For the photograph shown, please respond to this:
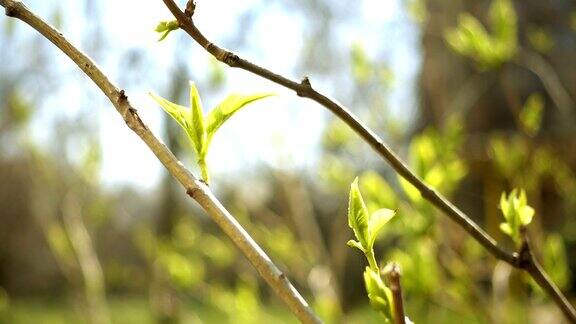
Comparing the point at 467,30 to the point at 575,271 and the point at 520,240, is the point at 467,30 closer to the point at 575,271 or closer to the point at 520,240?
the point at 520,240

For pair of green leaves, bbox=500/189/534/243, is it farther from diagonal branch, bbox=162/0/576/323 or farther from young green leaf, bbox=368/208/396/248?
young green leaf, bbox=368/208/396/248

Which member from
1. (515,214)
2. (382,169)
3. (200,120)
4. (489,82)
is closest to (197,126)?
(200,120)

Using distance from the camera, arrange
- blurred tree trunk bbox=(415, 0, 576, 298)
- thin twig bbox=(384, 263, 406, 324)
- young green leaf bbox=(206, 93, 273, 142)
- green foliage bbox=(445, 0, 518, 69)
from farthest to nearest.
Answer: blurred tree trunk bbox=(415, 0, 576, 298)
green foliage bbox=(445, 0, 518, 69)
young green leaf bbox=(206, 93, 273, 142)
thin twig bbox=(384, 263, 406, 324)

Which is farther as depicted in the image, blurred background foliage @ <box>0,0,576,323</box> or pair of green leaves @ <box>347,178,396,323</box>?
blurred background foliage @ <box>0,0,576,323</box>

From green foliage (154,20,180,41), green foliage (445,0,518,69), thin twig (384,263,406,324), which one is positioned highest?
green foliage (445,0,518,69)

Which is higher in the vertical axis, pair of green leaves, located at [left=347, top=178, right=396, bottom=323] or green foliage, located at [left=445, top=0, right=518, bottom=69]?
green foliage, located at [left=445, top=0, right=518, bottom=69]

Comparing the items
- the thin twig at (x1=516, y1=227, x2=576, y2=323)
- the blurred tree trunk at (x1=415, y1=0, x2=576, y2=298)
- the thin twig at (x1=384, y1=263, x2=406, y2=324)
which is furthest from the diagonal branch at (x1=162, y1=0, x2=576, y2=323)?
the blurred tree trunk at (x1=415, y1=0, x2=576, y2=298)

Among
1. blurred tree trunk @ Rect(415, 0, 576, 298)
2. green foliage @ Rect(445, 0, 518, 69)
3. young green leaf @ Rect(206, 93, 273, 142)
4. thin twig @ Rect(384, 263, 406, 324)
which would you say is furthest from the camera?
blurred tree trunk @ Rect(415, 0, 576, 298)

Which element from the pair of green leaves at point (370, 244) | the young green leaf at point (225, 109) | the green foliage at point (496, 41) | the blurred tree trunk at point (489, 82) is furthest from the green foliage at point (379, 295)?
the blurred tree trunk at point (489, 82)

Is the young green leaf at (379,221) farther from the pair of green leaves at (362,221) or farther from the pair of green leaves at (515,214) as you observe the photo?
the pair of green leaves at (515,214)
